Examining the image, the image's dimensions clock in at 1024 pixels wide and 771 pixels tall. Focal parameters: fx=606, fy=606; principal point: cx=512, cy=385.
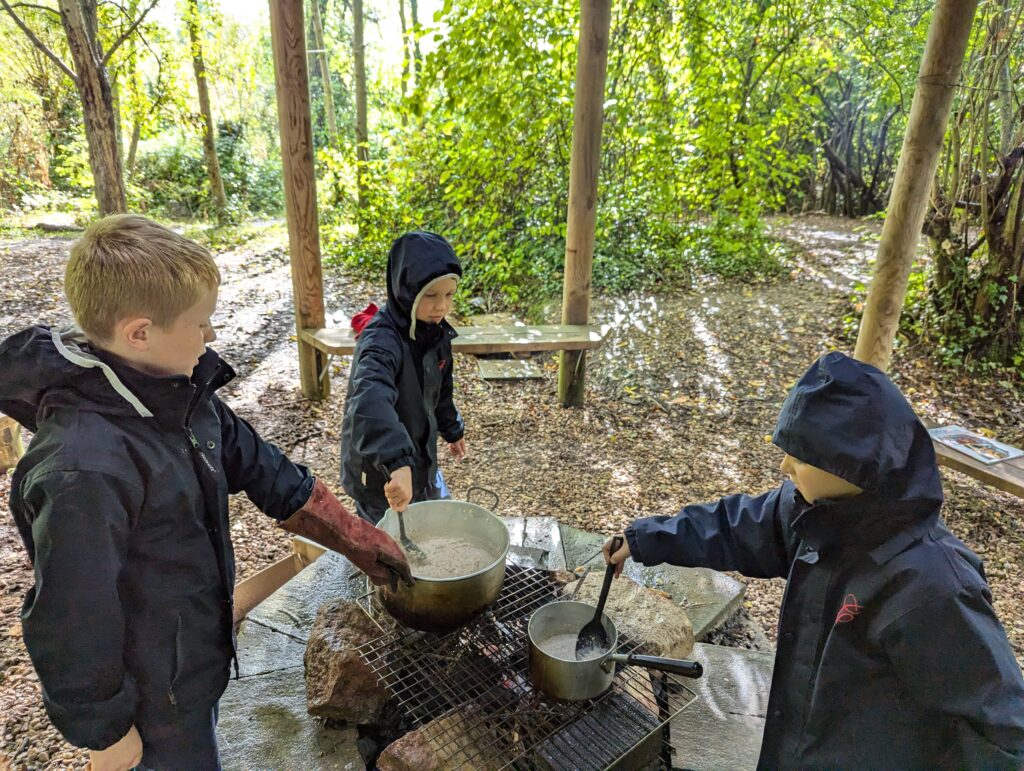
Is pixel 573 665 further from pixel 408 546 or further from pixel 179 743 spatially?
pixel 179 743

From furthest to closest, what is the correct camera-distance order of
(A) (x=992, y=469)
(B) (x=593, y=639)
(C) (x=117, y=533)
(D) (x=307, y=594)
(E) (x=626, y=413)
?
(E) (x=626, y=413) → (A) (x=992, y=469) → (D) (x=307, y=594) → (B) (x=593, y=639) → (C) (x=117, y=533)

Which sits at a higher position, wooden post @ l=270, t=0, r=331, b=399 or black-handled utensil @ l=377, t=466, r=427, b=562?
wooden post @ l=270, t=0, r=331, b=399

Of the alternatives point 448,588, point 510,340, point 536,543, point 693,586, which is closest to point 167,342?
point 448,588

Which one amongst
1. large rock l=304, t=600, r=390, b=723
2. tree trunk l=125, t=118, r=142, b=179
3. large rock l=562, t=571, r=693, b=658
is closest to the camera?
large rock l=304, t=600, r=390, b=723

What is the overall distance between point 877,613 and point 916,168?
2992mm

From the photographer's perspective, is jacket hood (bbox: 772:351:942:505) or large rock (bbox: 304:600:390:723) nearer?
jacket hood (bbox: 772:351:942:505)

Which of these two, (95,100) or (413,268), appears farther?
(95,100)

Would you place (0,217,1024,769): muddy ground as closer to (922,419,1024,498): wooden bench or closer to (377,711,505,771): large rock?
(922,419,1024,498): wooden bench

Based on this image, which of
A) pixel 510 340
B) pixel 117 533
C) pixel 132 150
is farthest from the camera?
pixel 132 150

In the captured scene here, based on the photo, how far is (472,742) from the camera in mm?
1645

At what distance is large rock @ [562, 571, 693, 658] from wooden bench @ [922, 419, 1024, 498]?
2.15m

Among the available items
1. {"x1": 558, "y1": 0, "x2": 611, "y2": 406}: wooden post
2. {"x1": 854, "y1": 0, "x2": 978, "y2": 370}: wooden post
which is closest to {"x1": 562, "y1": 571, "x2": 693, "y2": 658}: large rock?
{"x1": 854, "y1": 0, "x2": 978, "y2": 370}: wooden post

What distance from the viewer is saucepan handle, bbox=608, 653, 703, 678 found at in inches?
59.8

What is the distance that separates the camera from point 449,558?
78.2 inches
